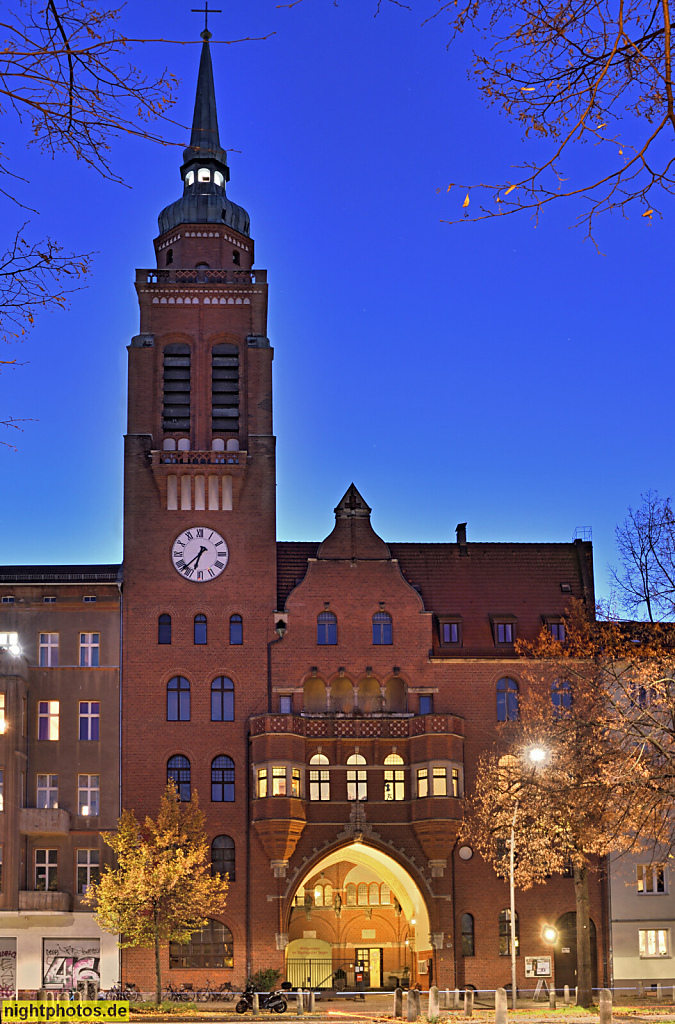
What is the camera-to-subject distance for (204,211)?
64.4m

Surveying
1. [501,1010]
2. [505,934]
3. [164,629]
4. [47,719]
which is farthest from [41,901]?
[501,1010]

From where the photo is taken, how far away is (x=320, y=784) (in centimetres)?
5738

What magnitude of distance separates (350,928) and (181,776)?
52.6 ft

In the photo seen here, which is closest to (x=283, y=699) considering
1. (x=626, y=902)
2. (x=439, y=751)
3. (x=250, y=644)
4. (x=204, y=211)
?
(x=250, y=644)

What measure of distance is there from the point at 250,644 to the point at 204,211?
21.2 m

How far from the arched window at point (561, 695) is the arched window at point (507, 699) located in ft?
5.49

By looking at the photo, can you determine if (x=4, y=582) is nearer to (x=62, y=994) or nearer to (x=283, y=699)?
(x=283, y=699)

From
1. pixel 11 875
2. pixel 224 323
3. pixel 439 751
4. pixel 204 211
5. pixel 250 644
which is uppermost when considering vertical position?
pixel 204 211

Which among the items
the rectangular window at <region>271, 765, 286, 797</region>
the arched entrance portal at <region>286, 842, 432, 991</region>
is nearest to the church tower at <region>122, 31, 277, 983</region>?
the rectangular window at <region>271, 765, 286, 797</region>

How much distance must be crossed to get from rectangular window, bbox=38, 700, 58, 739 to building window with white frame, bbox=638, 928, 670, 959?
25915 mm

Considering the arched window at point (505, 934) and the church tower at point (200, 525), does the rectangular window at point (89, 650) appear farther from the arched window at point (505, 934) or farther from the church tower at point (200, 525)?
the arched window at point (505, 934)

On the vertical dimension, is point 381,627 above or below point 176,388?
below

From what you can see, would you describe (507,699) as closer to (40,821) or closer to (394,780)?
(394,780)

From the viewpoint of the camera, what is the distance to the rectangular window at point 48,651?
5728cm
